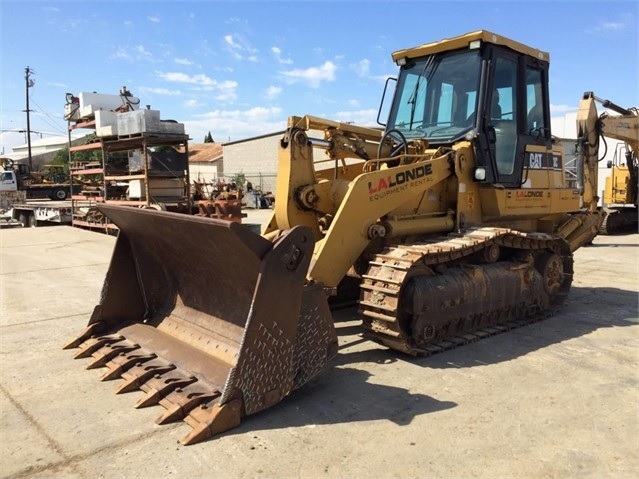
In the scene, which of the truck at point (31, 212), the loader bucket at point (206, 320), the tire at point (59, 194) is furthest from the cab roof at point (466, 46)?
the tire at point (59, 194)

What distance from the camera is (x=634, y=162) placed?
16609 mm

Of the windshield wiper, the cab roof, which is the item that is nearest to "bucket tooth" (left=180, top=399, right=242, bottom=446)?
the windshield wiper

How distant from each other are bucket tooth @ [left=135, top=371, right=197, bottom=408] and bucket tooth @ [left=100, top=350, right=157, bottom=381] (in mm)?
445

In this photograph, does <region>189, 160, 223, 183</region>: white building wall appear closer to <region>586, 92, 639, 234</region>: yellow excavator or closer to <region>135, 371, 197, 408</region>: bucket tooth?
<region>586, 92, 639, 234</region>: yellow excavator

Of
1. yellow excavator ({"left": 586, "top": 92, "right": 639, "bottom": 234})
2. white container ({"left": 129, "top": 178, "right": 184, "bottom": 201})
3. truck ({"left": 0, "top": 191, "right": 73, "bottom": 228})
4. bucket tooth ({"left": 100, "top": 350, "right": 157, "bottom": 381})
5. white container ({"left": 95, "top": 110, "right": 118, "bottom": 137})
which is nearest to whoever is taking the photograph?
bucket tooth ({"left": 100, "top": 350, "right": 157, "bottom": 381})

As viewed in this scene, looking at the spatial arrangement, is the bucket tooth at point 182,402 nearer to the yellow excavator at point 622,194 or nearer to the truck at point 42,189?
the yellow excavator at point 622,194

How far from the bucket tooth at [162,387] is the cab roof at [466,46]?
471cm

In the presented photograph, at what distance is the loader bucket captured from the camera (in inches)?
143

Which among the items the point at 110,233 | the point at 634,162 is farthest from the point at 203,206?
the point at 634,162

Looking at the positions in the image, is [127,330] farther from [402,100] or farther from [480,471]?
[402,100]

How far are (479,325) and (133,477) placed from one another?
3898 millimetres

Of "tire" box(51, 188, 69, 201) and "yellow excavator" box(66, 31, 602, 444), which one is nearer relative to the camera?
"yellow excavator" box(66, 31, 602, 444)

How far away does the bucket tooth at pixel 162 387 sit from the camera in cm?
393

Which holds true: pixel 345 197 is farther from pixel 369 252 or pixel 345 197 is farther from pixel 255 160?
pixel 255 160
